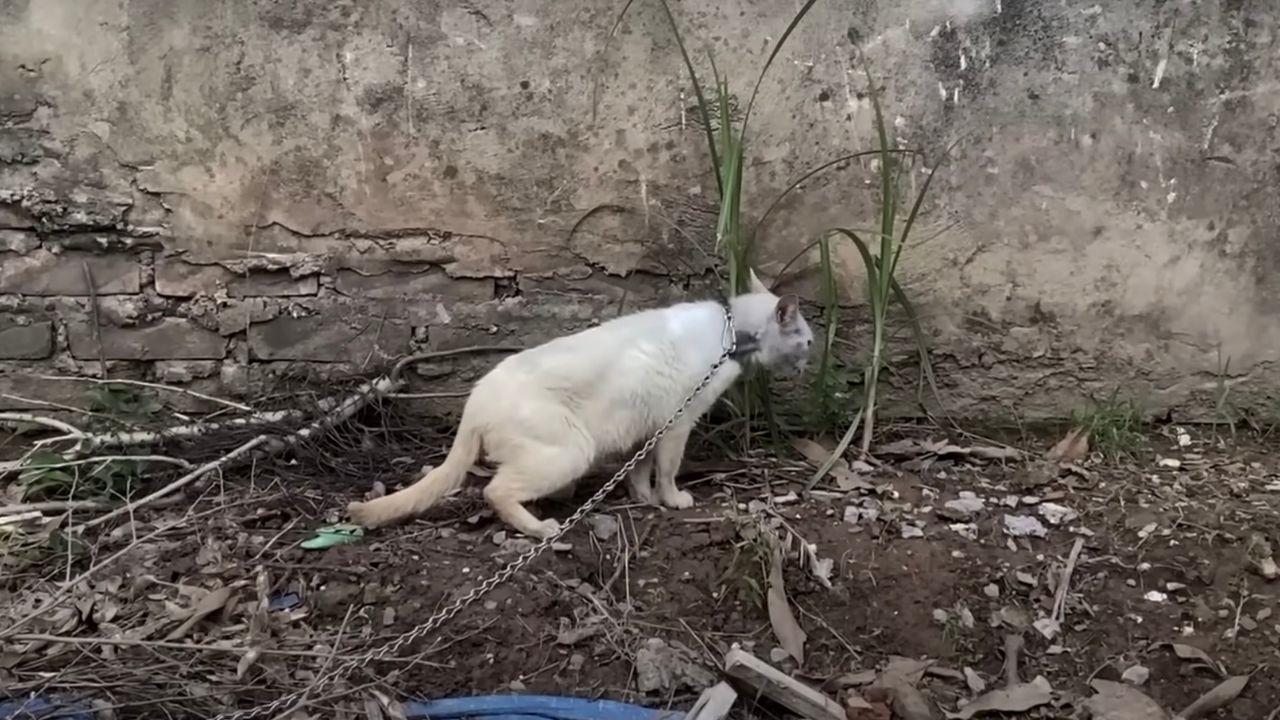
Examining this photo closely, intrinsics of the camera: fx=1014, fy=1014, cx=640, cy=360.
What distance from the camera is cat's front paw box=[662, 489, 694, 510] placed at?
3.29 meters

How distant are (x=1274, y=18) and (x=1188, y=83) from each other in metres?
0.35

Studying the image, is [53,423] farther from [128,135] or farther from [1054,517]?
[1054,517]

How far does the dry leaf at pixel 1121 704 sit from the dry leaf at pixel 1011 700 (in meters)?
0.10

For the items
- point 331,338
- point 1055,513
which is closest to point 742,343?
point 1055,513

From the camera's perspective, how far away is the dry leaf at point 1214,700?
245 cm

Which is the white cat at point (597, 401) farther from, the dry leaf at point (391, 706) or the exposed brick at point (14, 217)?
the exposed brick at point (14, 217)

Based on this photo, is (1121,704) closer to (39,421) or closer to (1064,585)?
(1064,585)

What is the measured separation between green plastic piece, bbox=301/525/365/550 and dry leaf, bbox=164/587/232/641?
0.94 feet

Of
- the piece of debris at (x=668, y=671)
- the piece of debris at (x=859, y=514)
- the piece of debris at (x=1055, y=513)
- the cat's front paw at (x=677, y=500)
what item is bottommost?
the piece of debris at (x=668, y=671)

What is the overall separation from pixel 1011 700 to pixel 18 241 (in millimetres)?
Result: 3609

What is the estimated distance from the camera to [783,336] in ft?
11.4

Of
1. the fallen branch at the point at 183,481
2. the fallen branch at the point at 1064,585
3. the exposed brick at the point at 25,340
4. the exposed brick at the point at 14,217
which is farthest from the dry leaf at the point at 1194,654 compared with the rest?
the exposed brick at the point at 14,217

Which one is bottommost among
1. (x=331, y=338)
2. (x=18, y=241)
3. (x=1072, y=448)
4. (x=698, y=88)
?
(x=1072, y=448)

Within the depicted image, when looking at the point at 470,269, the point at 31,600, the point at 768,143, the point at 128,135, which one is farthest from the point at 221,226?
the point at 768,143
